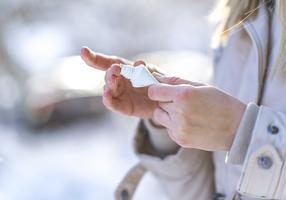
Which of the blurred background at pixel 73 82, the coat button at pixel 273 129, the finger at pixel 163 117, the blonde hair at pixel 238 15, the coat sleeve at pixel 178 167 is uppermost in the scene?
the blonde hair at pixel 238 15

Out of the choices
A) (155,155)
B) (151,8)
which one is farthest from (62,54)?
(155,155)

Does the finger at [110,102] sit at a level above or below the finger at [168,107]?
below

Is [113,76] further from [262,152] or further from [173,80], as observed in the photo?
[262,152]

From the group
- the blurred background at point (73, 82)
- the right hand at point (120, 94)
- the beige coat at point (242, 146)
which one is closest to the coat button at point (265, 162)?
the beige coat at point (242, 146)

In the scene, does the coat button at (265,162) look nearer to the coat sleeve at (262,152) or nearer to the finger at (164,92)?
the coat sleeve at (262,152)

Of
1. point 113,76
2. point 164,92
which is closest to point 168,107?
point 164,92
